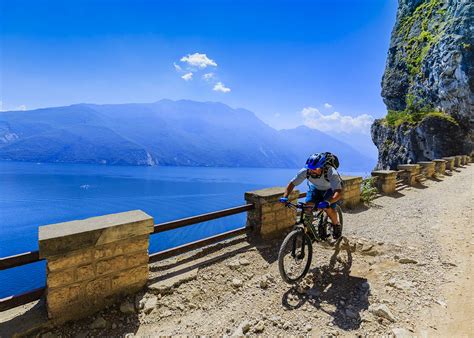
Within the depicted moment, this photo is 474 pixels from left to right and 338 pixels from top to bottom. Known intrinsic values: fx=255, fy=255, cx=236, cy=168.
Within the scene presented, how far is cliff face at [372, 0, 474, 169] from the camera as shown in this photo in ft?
151

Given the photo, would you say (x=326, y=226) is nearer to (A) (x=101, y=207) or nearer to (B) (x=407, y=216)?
(B) (x=407, y=216)

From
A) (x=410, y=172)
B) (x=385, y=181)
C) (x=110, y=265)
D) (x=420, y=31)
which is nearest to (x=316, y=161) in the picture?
(x=110, y=265)

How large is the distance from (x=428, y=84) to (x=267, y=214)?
6687 centimetres

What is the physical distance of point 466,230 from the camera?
7.52 metres

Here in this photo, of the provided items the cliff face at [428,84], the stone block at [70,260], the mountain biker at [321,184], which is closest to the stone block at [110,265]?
the stone block at [70,260]

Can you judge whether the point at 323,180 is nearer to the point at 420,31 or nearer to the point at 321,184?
the point at 321,184

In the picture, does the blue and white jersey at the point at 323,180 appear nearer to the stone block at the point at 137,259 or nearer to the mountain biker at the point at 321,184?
the mountain biker at the point at 321,184

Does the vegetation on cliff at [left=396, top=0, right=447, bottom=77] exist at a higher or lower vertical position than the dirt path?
higher

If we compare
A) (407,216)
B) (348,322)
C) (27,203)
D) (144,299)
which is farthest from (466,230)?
(27,203)

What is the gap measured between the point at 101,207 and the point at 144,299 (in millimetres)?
58595

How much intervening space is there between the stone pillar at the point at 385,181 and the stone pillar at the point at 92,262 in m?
12.7

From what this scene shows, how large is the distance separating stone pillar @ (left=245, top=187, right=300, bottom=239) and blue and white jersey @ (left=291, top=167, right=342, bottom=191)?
135 cm

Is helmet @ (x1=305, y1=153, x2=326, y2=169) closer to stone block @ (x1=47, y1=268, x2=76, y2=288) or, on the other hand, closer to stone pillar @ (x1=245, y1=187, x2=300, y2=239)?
stone pillar @ (x1=245, y1=187, x2=300, y2=239)

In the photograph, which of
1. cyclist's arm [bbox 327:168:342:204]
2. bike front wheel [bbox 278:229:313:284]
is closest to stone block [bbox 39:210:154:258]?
bike front wheel [bbox 278:229:313:284]
